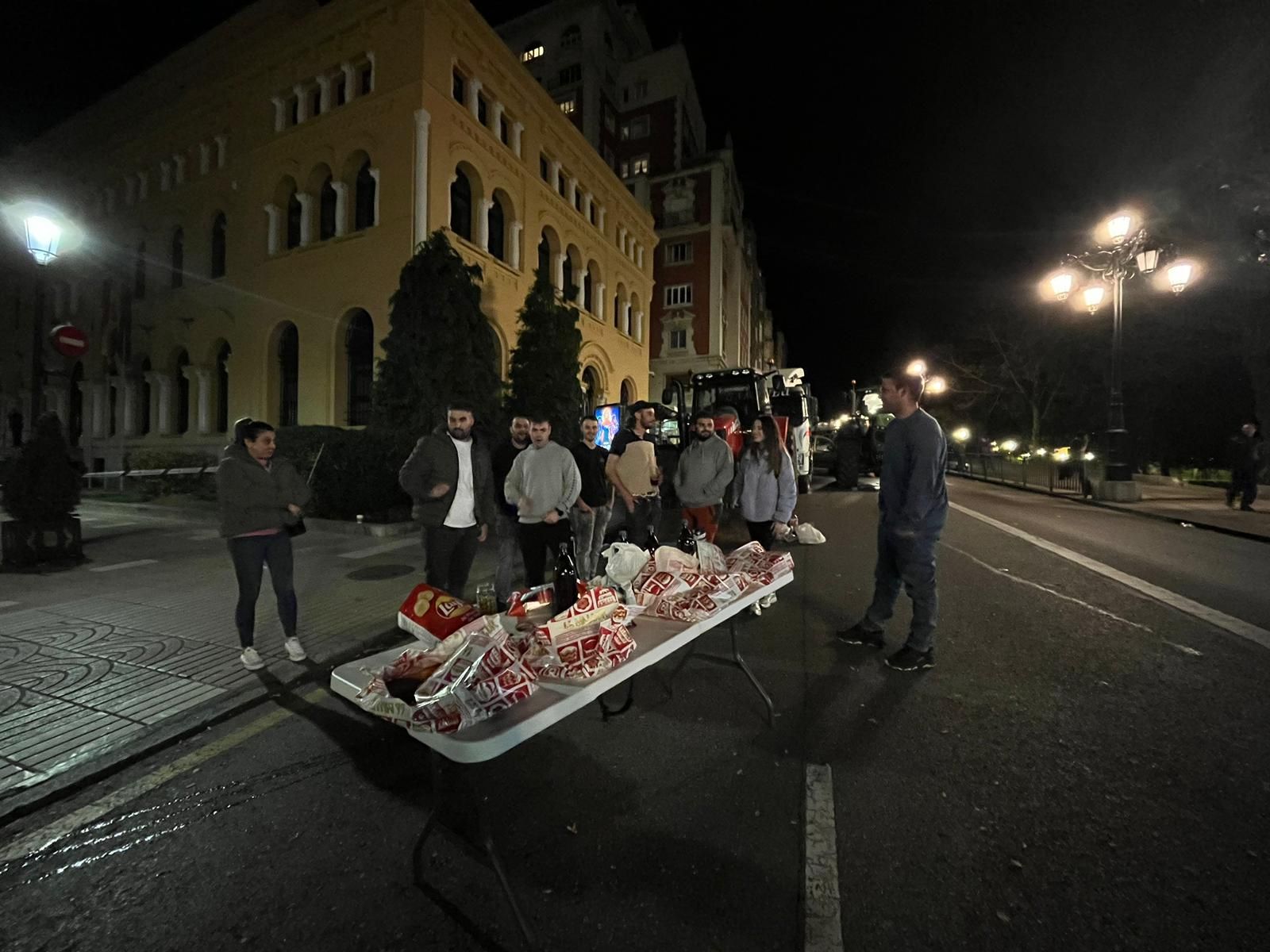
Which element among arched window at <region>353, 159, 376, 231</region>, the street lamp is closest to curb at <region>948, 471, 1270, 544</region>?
the street lamp

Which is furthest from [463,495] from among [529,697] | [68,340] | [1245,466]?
[1245,466]

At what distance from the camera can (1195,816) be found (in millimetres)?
2451

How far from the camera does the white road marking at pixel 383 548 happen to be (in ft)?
26.3

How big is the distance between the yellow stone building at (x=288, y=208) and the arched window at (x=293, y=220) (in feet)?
0.22

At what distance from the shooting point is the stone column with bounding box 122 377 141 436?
67.3 feet

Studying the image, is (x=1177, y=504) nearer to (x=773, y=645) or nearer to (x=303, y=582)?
(x=773, y=645)

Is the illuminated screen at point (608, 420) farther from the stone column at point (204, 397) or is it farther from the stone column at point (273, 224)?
the stone column at point (204, 397)

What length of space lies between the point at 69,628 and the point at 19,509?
A: 3533 mm

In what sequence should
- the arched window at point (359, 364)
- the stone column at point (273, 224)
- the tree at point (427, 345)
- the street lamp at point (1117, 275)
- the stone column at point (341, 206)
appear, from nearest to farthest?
1. the tree at point (427, 345)
2. the street lamp at point (1117, 275)
3. the stone column at point (341, 206)
4. the arched window at point (359, 364)
5. the stone column at point (273, 224)

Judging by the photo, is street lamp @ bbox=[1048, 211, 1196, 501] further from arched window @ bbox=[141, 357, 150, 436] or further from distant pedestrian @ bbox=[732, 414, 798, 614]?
arched window @ bbox=[141, 357, 150, 436]

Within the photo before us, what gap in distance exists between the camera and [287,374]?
17.9m

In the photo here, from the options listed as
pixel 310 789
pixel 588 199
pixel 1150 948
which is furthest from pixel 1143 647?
pixel 588 199

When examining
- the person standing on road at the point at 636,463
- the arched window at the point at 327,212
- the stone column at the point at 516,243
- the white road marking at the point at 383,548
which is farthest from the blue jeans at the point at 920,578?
the arched window at the point at 327,212

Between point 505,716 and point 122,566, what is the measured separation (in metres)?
Answer: 8.36
